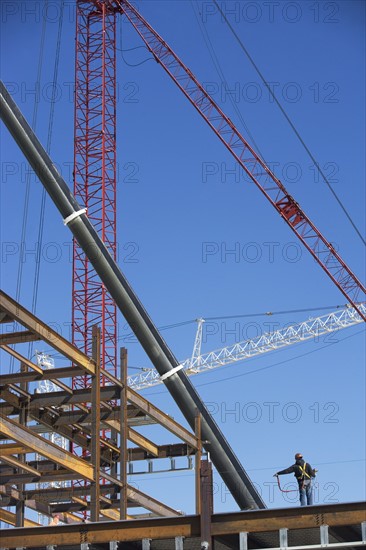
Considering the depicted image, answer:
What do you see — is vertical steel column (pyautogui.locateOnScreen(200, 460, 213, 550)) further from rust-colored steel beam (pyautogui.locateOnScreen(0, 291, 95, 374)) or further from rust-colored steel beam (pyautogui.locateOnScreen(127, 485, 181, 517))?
rust-colored steel beam (pyautogui.locateOnScreen(127, 485, 181, 517))

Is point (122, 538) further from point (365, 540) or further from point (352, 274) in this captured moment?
point (352, 274)

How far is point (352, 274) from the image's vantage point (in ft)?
278

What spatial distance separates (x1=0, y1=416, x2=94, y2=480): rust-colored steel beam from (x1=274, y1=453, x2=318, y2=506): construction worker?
6.91 meters

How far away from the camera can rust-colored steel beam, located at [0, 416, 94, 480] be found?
1266 inches

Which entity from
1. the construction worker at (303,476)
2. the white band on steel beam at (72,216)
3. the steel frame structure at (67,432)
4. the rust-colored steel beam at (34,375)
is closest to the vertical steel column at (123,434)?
the steel frame structure at (67,432)

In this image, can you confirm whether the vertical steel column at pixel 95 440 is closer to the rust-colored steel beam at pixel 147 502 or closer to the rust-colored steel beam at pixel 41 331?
the rust-colored steel beam at pixel 41 331

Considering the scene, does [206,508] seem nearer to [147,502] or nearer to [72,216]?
[72,216]

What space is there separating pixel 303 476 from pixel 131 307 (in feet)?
36.9

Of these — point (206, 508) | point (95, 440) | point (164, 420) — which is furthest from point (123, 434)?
point (206, 508)

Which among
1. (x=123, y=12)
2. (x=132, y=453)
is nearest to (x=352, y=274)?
(x=123, y=12)

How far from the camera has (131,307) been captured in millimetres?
41656

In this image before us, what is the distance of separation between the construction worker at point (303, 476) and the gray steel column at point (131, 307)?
9666 millimetres

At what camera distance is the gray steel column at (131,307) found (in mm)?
37969

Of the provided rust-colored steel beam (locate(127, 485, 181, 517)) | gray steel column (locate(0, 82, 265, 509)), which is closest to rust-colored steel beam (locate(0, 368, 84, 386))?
gray steel column (locate(0, 82, 265, 509))
